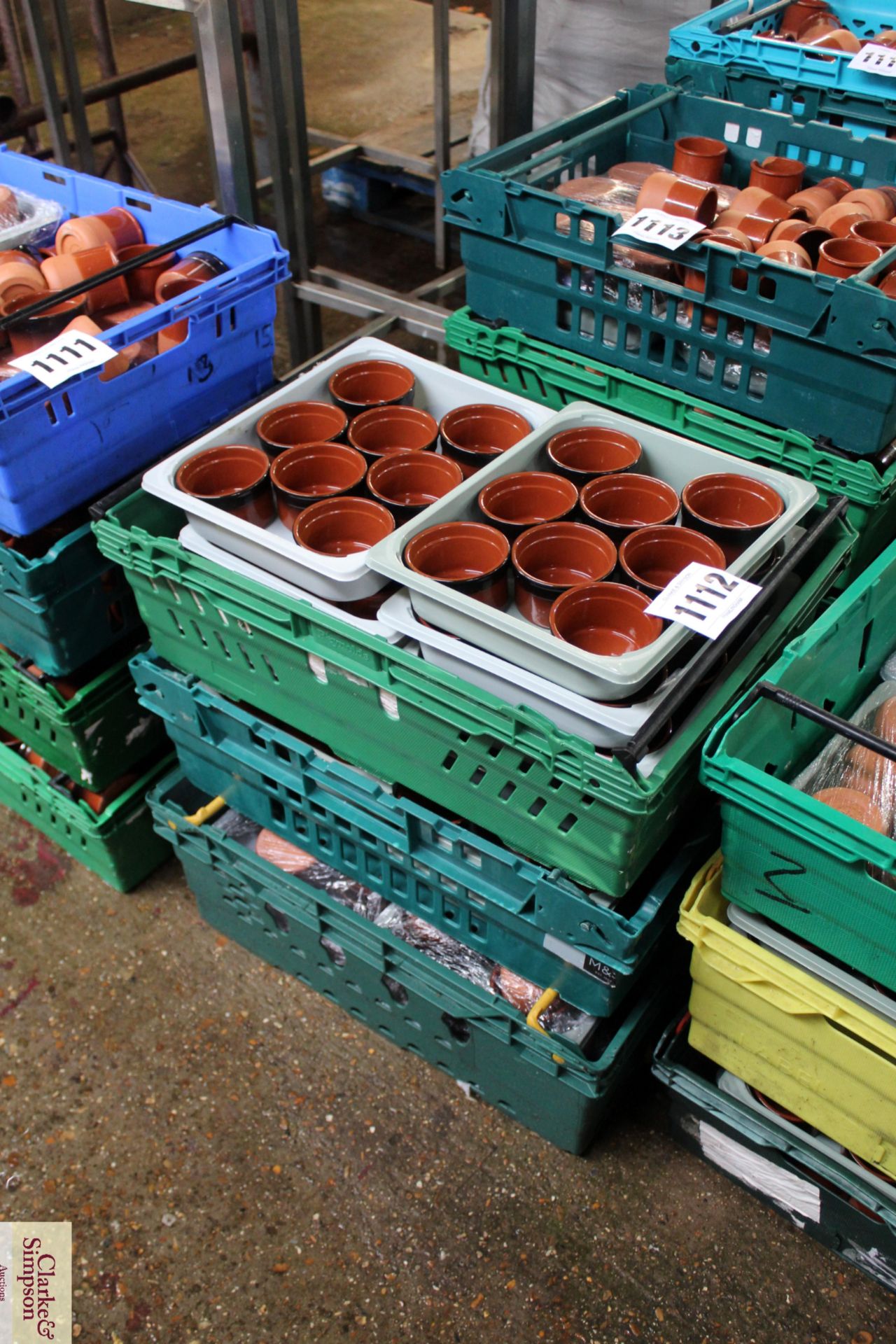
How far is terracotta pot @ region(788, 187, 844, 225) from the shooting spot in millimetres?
1805

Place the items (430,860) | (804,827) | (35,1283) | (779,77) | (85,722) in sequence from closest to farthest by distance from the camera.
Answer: (804,827), (430,860), (35,1283), (85,722), (779,77)

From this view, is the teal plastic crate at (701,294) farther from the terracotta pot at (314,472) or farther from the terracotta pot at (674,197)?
the terracotta pot at (314,472)

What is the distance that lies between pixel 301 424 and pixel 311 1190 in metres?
1.20

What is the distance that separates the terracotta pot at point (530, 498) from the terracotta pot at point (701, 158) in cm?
85

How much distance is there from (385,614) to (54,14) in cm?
250

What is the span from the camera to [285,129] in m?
2.48

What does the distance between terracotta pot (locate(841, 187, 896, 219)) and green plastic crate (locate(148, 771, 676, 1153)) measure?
1300 mm

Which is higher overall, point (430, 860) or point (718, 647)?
point (718, 647)

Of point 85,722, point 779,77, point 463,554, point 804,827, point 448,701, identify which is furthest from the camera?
point 779,77

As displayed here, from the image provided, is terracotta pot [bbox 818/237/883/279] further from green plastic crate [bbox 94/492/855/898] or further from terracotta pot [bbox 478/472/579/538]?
terracotta pot [bbox 478/472/579/538]

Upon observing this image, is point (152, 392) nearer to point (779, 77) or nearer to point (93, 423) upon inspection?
point (93, 423)

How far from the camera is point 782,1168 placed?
1.55 metres

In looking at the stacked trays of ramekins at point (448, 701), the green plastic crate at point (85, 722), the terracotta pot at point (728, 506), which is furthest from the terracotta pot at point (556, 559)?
the green plastic crate at point (85, 722)

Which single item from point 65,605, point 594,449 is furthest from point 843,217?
point 65,605
